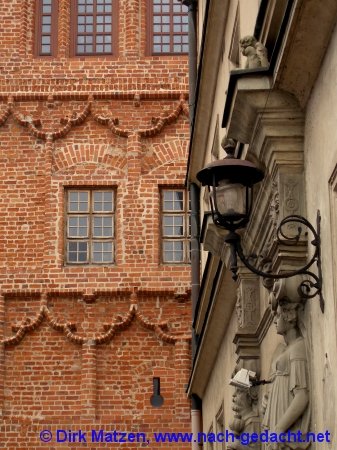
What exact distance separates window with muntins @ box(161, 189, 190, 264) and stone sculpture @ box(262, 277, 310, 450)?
14.5m

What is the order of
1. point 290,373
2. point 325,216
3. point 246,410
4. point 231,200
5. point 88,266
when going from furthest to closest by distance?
1. point 88,266
2. point 246,410
3. point 290,373
4. point 231,200
5. point 325,216

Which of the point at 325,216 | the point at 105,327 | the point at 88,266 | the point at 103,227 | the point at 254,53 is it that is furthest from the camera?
the point at 103,227

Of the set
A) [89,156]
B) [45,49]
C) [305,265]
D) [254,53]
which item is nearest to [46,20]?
[45,49]

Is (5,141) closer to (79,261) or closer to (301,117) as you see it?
(79,261)

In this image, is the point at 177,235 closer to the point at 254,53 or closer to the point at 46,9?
the point at 46,9

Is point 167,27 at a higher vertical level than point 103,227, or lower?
higher

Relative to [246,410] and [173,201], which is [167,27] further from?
[246,410]

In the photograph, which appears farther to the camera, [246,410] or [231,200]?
[246,410]

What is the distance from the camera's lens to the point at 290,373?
25.3 ft

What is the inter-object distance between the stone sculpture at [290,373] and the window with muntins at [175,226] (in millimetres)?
14503

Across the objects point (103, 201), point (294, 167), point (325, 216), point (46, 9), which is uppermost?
point (46, 9)

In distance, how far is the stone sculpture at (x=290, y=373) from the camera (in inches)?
298

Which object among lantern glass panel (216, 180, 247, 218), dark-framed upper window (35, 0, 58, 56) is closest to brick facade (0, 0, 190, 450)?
dark-framed upper window (35, 0, 58, 56)

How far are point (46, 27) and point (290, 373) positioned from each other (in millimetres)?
16967
